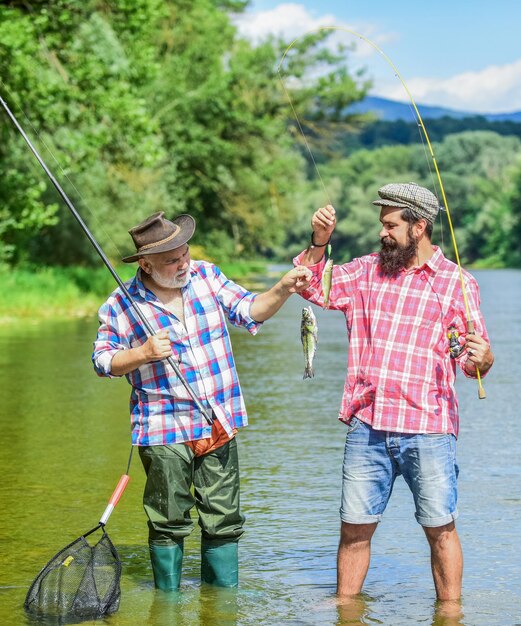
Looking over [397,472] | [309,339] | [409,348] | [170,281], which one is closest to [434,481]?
[397,472]

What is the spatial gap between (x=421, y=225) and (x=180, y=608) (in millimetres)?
2060

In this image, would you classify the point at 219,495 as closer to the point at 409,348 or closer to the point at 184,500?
the point at 184,500

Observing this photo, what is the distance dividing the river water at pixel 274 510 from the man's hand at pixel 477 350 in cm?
119

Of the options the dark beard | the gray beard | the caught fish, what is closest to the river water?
the caught fish

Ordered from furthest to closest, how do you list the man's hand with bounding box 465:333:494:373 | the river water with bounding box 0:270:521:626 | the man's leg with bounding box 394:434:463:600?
the river water with bounding box 0:270:521:626
the man's leg with bounding box 394:434:463:600
the man's hand with bounding box 465:333:494:373

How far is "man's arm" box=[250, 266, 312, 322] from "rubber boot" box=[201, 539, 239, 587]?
1081 mm

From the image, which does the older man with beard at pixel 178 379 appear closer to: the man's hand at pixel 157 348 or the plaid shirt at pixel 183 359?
the plaid shirt at pixel 183 359

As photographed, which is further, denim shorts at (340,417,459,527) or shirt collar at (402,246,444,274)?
shirt collar at (402,246,444,274)

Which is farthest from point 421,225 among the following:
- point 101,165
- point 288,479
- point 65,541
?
point 101,165

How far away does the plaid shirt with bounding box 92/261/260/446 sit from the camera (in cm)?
599

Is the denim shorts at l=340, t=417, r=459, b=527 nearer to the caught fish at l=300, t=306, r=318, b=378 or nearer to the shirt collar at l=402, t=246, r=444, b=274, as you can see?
the caught fish at l=300, t=306, r=318, b=378

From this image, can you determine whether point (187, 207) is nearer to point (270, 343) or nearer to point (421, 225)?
point (270, 343)

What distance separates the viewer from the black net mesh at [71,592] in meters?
5.95

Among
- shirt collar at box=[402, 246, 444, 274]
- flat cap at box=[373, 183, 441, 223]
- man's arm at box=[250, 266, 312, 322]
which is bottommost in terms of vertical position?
man's arm at box=[250, 266, 312, 322]
